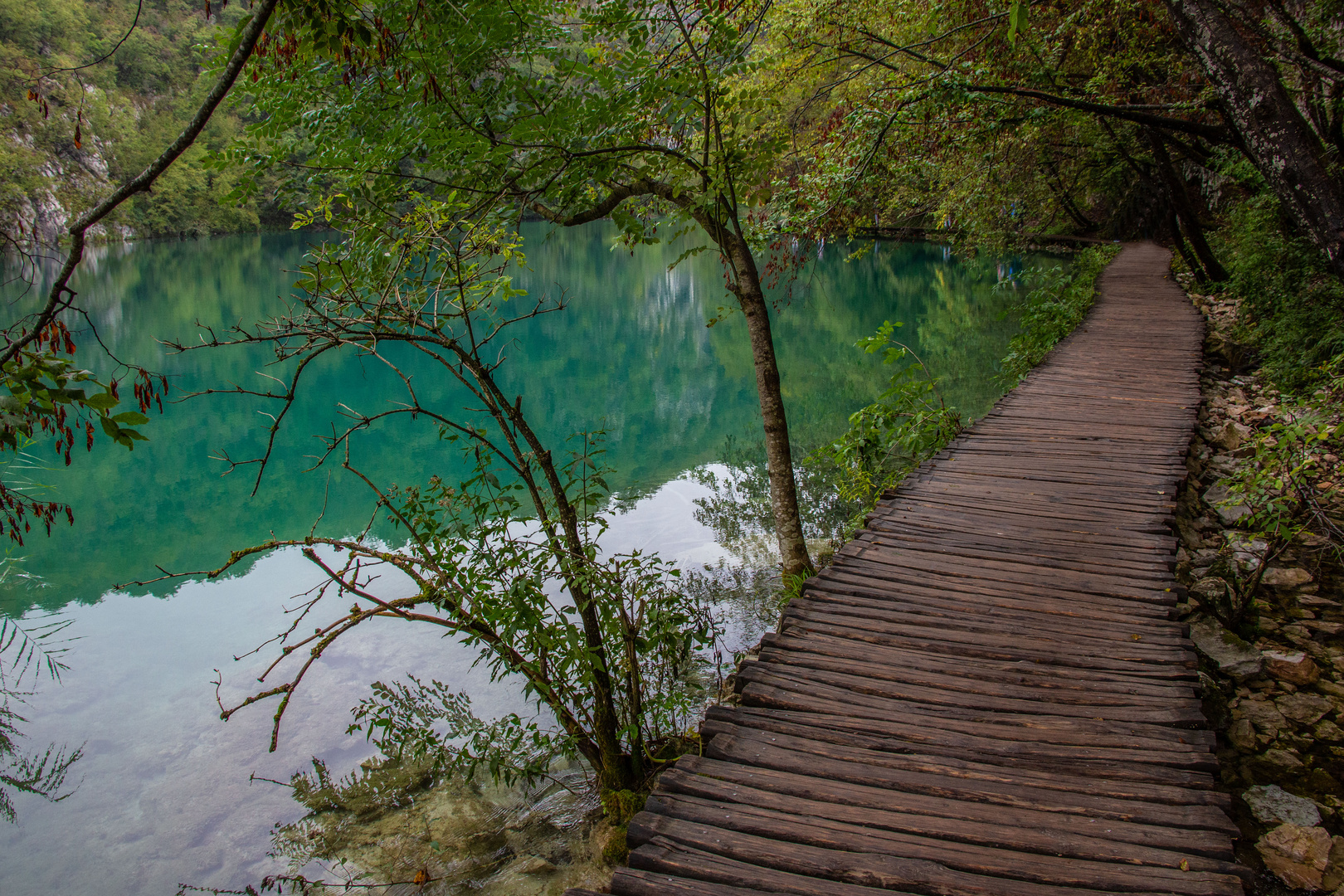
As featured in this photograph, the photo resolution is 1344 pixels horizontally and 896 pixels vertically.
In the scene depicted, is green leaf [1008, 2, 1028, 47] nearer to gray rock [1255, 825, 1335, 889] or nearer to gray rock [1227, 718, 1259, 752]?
gray rock [1255, 825, 1335, 889]

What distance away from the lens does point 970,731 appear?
2799mm

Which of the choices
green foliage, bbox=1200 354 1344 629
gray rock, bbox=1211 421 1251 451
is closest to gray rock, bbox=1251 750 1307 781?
green foliage, bbox=1200 354 1344 629

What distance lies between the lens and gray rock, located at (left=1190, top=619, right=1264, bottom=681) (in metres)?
4.34

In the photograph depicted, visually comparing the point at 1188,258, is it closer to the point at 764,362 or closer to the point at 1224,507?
the point at 1224,507

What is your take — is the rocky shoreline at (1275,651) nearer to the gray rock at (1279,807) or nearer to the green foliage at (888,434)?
the gray rock at (1279,807)

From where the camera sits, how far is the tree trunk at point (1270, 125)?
179 inches

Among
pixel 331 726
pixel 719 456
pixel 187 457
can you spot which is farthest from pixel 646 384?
pixel 331 726

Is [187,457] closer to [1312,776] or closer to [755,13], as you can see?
[755,13]

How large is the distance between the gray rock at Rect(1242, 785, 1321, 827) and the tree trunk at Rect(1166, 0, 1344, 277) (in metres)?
2.99

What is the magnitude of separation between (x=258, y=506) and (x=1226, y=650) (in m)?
12.3

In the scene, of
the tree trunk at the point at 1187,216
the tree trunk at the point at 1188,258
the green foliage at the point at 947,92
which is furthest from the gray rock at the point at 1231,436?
the tree trunk at the point at 1188,258

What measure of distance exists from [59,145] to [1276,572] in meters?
63.9

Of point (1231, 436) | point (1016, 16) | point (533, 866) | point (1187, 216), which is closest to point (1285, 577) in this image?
point (1231, 436)

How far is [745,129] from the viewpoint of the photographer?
656 centimetres
